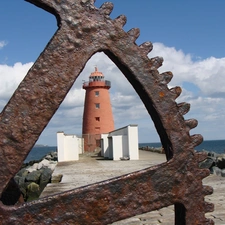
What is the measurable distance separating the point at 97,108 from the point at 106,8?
132 feet

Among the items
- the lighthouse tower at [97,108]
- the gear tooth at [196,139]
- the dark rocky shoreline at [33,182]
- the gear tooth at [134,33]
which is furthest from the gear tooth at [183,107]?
the lighthouse tower at [97,108]

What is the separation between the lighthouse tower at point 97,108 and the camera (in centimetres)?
4275

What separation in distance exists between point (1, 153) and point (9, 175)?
0.52ft

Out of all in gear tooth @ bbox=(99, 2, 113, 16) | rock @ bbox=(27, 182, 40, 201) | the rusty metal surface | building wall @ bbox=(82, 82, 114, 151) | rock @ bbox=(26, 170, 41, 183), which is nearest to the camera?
the rusty metal surface

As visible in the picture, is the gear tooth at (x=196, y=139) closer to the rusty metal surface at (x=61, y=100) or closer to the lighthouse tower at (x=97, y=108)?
the rusty metal surface at (x=61, y=100)

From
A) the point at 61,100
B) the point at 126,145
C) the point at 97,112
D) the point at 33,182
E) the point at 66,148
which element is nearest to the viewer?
the point at 61,100

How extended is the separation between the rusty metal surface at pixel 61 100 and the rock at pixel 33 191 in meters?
12.0

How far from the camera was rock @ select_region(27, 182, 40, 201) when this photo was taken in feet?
48.8

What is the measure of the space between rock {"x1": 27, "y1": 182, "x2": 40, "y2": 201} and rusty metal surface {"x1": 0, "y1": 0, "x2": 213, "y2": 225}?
39.4 ft

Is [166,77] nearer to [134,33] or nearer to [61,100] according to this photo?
[134,33]

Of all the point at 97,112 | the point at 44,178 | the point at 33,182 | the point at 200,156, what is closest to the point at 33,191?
the point at 33,182

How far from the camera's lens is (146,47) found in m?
3.35

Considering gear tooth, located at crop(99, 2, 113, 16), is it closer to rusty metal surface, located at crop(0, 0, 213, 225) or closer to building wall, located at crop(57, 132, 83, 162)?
rusty metal surface, located at crop(0, 0, 213, 225)

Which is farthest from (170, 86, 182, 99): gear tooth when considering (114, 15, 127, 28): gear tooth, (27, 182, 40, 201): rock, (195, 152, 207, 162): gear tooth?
(27, 182, 40, 201): rock
